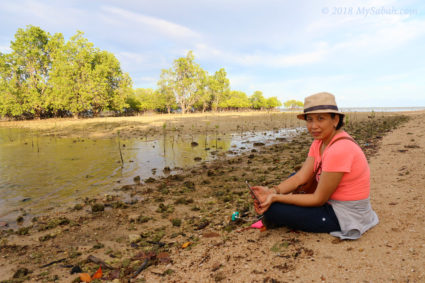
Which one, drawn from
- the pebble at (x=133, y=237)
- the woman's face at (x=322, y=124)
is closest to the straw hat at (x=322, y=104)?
the woman's face at (x=322, y=124)

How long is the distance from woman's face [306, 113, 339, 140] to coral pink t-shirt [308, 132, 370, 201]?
0.12 meters

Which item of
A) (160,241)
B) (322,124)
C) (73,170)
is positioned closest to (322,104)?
(322,124)

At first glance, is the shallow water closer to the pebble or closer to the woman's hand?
the pebble

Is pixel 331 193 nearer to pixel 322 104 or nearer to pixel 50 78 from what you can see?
pixel 322 104

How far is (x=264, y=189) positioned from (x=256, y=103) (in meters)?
115

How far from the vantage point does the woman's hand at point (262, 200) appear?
115 inches

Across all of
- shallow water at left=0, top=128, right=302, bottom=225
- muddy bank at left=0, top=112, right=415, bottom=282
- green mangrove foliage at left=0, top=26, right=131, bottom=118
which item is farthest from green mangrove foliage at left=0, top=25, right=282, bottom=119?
muddy bank at left=0, top=112, right=415, bottom=282

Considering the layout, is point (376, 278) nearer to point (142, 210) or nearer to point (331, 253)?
point (331, 253)

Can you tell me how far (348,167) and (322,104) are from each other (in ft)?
2.46

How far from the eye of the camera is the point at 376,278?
2.16 metres

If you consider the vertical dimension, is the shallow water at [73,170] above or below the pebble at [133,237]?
above

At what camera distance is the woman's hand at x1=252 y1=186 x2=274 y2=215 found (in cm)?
292

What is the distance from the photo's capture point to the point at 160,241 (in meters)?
3.83

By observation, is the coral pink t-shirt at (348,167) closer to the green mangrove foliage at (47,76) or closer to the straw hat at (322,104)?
the straw hat at (322,104)
